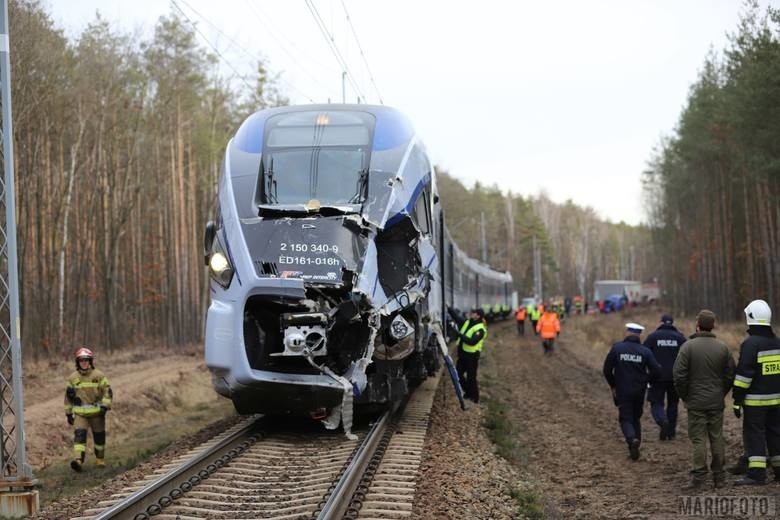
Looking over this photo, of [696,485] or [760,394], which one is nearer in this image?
[760,394]

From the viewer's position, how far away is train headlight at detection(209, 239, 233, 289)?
9359 mm

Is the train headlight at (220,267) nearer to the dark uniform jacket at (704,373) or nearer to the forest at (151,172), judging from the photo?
the dark uniform jacket at (704,373)

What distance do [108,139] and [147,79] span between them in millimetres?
3981

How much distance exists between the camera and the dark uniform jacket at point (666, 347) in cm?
1152

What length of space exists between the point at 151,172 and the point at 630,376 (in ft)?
97.3

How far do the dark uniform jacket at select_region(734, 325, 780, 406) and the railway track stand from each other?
10.5 ft

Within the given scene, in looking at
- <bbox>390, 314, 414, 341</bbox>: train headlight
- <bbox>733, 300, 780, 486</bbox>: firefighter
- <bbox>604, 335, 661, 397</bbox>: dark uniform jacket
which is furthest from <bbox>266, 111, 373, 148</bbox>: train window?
<bbox>733, 300, 780, 486</bbox>: firefighter

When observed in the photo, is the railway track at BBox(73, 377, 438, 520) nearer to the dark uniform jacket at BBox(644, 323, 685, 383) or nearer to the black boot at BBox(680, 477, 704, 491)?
the black boot at BBox(680, 477, 704, 491)

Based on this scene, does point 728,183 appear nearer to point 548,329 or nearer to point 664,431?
point 548,329

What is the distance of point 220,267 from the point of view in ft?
31.2

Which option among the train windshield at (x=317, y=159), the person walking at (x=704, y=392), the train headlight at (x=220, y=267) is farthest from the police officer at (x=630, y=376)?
the train headlight at (x=220, y=267)

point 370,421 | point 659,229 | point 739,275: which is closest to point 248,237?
point 370,421

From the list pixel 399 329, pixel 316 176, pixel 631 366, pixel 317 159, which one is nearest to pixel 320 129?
pixel 317 159

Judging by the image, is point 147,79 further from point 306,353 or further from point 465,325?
point 306,353
